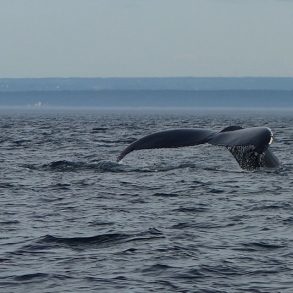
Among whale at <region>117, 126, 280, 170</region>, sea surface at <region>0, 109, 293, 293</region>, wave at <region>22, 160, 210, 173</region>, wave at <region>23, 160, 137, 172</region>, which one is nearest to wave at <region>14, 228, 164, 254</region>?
sea surface at <region>0, 109, 293, 293</region>

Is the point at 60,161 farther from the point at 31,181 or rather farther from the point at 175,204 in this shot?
the point at 175,204

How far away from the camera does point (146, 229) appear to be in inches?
521

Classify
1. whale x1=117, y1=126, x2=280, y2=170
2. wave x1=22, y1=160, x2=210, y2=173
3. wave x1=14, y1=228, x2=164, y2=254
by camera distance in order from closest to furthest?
wave x1=14, y1=228, x2=164, y2=254 → whale x1=117, y1=126, x2=280, y2=170 → wave x1=22, y1=160, x2=210, y2=173

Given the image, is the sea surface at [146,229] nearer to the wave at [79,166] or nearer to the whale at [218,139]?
the wave at [79,166]

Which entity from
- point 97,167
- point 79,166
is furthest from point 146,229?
point 79,166

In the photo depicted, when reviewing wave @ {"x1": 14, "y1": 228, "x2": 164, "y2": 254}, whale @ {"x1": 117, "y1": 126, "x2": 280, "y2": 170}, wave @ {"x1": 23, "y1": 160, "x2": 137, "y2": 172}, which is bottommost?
wave @ {"x1": 14, "y1": 228, "x2": 164, "y2": 254}

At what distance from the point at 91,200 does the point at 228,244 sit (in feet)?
15.7

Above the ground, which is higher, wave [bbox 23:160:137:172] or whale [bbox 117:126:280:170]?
whale [bbox 117:126:280:170]

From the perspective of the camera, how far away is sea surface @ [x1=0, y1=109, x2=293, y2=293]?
10.5 metres

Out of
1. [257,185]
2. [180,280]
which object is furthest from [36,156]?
[180,280]

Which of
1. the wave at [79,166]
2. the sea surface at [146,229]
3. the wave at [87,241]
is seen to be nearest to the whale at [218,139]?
the sea surface at [146,229]

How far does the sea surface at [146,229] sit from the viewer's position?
1046 cm

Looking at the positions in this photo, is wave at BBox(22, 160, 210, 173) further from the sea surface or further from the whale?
the whale

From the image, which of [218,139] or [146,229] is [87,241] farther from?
[218,139]
